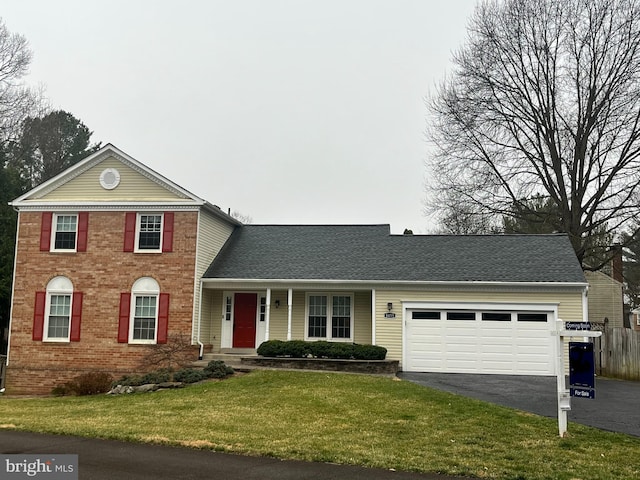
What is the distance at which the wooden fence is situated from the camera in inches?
754

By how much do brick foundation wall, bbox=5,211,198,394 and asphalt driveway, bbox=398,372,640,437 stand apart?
816 centimetres

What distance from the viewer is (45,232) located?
20.7 m

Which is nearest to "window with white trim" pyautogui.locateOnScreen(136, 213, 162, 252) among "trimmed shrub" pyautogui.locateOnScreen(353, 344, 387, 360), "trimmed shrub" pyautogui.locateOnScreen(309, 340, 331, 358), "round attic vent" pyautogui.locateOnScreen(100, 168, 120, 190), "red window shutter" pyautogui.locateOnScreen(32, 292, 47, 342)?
"round attic vent" pyautogui.locateOnScreen(100, 168, 120, 190)

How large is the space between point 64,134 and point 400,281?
37.7 m

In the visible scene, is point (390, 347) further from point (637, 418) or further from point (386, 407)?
point (637, 418)

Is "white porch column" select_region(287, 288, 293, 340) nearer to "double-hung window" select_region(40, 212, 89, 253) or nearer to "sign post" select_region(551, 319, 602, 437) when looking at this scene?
"double-hung window" select_region(40, 212, 89, 253)

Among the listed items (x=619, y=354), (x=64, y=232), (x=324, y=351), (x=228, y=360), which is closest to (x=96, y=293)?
(x=64, y=232)

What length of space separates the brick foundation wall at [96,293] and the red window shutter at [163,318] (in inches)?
5.3

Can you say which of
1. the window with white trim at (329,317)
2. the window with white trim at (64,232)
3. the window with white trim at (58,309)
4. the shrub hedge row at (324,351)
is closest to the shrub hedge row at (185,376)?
the shrub hedge row at (324,351)

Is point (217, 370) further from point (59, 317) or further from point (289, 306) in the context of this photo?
point (59, 317)

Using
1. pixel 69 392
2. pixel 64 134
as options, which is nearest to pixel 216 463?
pixel 69 392

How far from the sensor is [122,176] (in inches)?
821

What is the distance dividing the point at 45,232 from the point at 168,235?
14.9 ft

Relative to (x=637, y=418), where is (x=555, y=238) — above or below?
above
